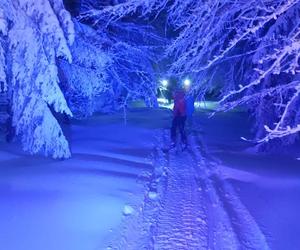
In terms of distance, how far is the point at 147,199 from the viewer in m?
7.91

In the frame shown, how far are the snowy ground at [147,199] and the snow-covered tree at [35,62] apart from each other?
77cm

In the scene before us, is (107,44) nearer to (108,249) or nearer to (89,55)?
(89,55)

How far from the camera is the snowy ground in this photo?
6.14 metres

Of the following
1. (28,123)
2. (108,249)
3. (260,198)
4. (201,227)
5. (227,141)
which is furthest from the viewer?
(227,141)

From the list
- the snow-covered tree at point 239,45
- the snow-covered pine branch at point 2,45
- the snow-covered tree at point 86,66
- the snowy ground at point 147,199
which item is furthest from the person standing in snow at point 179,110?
the snow-covered pine branch at point 2,45

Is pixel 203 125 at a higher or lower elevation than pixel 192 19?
lower

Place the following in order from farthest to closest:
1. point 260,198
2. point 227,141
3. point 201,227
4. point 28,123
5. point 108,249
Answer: point 227,141
point 28,123
point 260,198
point 201,227
point 108,249

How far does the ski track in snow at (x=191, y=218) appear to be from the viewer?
240 inches

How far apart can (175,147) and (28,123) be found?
16.0 ft

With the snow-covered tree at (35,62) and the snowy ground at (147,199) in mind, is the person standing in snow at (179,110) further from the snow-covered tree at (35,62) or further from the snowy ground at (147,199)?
the snow-covered tree at (35,62)

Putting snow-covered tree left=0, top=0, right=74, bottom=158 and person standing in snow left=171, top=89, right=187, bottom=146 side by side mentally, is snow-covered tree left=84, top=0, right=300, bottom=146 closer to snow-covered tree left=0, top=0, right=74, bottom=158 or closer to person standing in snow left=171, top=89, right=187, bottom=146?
person standing in snow left=171, top=89, right=187, bottom=146

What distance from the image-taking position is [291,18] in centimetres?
896

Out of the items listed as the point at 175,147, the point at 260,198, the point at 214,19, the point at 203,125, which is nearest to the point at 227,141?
the point at 175,147

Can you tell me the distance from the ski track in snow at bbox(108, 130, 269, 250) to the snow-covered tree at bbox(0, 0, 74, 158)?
270 centimetres
